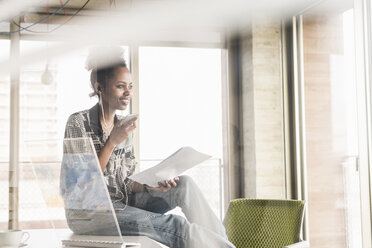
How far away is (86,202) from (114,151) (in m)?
1.15

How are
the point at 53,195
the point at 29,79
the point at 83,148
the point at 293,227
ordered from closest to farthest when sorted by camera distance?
the point at 83,148
the point at 53,195
the point at 293,227
the point at 29,79

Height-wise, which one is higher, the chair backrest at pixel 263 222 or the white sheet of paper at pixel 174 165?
the white sheet of paper at pixel 174 165

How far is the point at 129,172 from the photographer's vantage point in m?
2.33

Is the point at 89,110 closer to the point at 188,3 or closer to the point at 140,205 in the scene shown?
the point at 140,205

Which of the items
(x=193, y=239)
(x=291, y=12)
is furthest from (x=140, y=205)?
(x=291, y=12)

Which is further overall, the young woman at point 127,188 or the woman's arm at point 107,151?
the woman's arm at point 107,151

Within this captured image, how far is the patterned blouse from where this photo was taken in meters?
2.19

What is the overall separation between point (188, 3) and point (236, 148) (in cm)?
109

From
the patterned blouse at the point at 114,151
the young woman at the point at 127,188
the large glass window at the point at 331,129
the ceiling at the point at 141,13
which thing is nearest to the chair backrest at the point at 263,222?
the young woman at the point at 127,188

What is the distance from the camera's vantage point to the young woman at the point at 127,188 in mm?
1538

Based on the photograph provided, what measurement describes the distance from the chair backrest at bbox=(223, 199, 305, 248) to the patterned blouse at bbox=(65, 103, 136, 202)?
55 centimetres

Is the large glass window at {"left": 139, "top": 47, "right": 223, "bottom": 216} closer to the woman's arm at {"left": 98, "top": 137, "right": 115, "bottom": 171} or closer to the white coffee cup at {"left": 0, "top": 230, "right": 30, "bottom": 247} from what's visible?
the woman's arm at {"left": 98, "top": 137, "right": 115, "bottom": 171}

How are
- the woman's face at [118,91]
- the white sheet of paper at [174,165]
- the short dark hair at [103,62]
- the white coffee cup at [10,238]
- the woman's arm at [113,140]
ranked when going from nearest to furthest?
1. the white coffee cup at [10,238]
2. the white sheet of paper at [174,165]
3. the woman's arm at [113,140]
4. the woman's face at [118,91]
5. the short dark hair at [103,62]

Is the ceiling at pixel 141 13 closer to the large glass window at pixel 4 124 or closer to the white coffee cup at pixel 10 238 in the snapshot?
the large glass window at pixel 4 124
